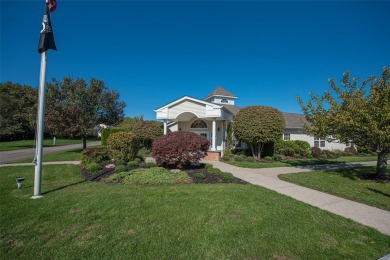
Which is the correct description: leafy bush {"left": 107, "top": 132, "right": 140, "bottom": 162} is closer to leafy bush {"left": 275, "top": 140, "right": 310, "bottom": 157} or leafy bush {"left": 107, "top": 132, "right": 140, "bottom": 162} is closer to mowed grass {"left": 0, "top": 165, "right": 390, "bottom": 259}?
mowed grass {"left": 0, "top": 165, "right": 390, "bottom": 259}

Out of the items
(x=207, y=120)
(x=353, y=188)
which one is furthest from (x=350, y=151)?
(x=353, y=188)

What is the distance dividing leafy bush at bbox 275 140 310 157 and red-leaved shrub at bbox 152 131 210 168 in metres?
10.4

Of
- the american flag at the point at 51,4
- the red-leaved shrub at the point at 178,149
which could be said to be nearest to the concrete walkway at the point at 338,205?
the red-leaved shrub at the point at 178,149

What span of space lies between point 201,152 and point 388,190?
716 cm

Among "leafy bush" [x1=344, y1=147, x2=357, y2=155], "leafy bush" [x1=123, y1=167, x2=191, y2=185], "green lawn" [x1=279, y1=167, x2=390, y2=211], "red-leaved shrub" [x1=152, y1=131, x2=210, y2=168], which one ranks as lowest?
"green lawn" [x1=279, y1=167, x2=390, y2=211]

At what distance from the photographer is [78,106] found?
16688mm

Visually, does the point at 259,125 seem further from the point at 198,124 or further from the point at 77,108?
the point at 77,108

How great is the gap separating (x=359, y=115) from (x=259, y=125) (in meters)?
6.72

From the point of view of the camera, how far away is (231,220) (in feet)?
13.6

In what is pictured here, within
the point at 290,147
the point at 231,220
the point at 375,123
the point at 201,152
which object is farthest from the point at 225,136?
the point at 231,220

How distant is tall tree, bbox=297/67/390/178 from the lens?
296 inches

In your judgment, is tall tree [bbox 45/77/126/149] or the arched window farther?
the arched window

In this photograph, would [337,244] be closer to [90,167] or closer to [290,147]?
[90,167]

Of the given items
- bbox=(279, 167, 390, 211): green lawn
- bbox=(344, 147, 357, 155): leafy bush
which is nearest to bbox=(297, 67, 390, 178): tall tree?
bbox=(279, 167, 390, 211): green lawn
